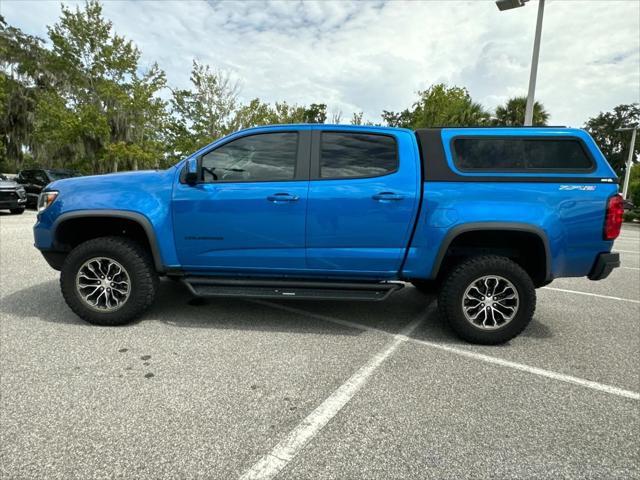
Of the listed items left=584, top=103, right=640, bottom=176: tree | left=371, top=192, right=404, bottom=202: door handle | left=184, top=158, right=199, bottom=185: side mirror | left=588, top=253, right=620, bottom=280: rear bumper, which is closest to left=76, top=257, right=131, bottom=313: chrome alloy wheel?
left=184, top=158, right=199, bottom=185: side mirror

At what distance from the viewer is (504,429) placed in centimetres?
216

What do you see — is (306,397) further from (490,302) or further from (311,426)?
(490,302)

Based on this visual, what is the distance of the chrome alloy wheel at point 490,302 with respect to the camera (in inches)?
128

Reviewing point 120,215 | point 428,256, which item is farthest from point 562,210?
point 120,215

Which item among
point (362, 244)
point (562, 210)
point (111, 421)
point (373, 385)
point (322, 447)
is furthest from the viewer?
point (362, 244)

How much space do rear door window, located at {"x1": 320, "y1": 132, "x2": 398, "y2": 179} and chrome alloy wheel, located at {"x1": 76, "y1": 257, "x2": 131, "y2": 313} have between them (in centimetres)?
212

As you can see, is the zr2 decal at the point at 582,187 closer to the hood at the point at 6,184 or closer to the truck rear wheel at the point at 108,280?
the truck rear wheel at the point at 108,280

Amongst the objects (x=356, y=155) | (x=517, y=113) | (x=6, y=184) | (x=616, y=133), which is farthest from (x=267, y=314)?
(x=616, y=133)

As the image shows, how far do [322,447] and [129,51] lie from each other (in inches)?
871

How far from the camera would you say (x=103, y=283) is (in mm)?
3416

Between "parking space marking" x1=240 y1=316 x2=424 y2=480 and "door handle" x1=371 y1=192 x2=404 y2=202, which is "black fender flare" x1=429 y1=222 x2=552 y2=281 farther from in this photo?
"parking space marking" x1=240 y1=316 x2=424 y2=480

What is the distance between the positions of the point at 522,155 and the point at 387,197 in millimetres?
1235

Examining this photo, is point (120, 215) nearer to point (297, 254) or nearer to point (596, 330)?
→ point (297, 254)

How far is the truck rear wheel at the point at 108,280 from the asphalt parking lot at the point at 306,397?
16cm
